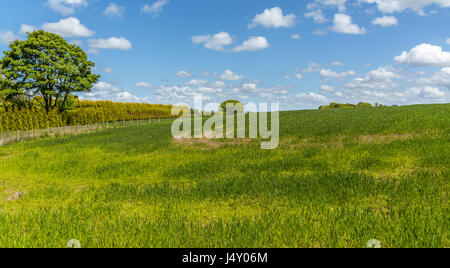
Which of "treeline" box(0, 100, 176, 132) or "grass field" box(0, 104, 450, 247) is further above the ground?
"treeline" box(0, 100, 176, 132)

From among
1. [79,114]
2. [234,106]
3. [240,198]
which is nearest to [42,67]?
[79,114]

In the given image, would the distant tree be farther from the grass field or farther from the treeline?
the grass field

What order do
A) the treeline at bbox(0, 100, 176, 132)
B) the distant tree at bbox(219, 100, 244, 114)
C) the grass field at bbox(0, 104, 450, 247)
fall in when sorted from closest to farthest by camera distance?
1. the grass field at bbox(0, 104, 450, 247)
2. the treeline at bbox(0, 100, 176, 132)
3. the distant tree at bbox(219, 100, 244, 114)

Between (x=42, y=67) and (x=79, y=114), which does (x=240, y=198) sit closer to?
(x=42, y=67)

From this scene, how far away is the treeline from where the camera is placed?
36.8 m

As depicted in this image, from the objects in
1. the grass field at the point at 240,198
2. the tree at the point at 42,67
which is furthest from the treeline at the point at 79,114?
the grass field at the point at 240,198

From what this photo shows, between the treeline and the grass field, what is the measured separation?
86.8 feet

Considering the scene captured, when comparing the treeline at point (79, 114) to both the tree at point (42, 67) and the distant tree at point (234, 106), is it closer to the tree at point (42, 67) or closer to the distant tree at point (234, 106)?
the tree at point (42, 67)

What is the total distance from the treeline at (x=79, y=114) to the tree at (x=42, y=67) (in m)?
3.28

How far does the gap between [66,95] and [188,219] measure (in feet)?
170

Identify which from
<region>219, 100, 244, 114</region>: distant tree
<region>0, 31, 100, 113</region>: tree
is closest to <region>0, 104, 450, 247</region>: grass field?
<region>0, 31, 100, 113</region>: tree

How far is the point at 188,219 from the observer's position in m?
6.61
